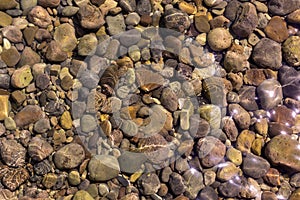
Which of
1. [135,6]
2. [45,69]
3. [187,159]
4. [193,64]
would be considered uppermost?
[135,6]

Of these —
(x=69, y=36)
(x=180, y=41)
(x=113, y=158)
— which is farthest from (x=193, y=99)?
(x=69, y=36)

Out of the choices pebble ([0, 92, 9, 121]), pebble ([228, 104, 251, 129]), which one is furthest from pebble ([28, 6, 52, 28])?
pebble ([228, 104, 251, 129])

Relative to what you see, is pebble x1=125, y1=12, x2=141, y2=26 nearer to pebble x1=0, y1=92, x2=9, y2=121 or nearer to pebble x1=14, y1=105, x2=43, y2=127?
pebble x1=14, y1=105, x2=43, y2=127

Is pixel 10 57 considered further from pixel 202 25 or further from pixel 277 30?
pixel 277 30

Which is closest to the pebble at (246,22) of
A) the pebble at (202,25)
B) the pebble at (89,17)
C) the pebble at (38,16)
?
the pebble at (202,25)

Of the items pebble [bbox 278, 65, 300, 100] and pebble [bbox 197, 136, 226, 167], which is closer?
pebble [bbox 197, 136, 226, 167]

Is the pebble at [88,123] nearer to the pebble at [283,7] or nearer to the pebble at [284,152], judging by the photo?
the pebble at [284,152]

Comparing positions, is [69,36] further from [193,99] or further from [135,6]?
[193,99]
